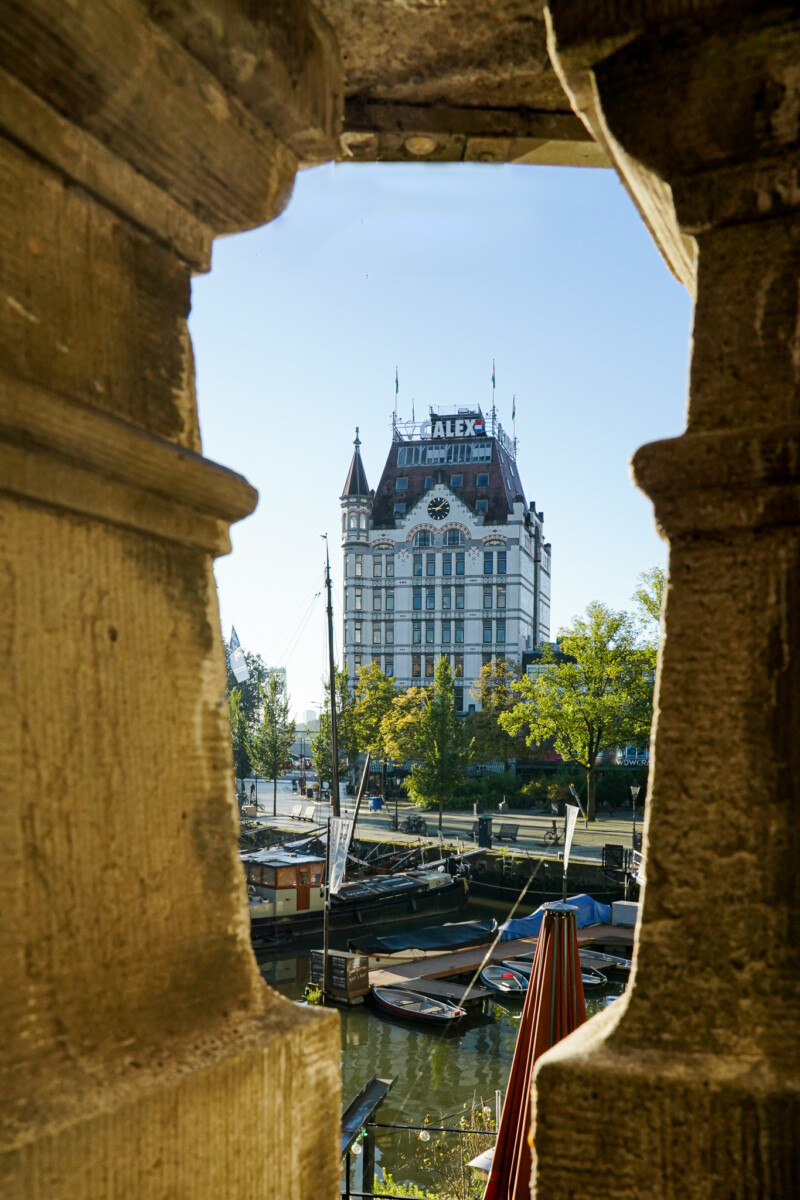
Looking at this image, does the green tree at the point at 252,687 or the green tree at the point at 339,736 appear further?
the green tree at the point at 252,687

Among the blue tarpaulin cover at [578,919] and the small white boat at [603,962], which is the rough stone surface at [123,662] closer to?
the small white boat at [603,962]

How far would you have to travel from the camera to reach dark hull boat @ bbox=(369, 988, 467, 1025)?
15609mm

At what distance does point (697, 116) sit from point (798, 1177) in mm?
1356

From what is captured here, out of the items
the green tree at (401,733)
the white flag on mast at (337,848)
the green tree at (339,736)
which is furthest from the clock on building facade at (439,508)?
the white flag on mast at (337,848)

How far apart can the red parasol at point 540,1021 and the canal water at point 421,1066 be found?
541 centimetres

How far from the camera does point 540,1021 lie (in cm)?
545

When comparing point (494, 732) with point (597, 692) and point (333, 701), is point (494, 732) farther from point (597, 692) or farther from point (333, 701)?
point (333, 701)

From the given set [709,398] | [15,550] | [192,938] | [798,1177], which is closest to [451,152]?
[709,398]

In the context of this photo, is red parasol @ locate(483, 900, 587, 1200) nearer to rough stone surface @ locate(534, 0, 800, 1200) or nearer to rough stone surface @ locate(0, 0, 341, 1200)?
rough stone surface @ locate(0, 0, 341, 1200)

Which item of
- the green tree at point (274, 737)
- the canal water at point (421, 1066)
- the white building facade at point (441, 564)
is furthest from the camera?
the white building facade at point (441, 564)

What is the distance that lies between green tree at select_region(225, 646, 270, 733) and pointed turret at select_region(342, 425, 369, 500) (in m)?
10.7

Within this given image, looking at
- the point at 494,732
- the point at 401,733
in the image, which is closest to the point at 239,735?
the point at 401,733

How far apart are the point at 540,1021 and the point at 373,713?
34.6 meters

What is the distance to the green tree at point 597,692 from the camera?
2652 centimetres
